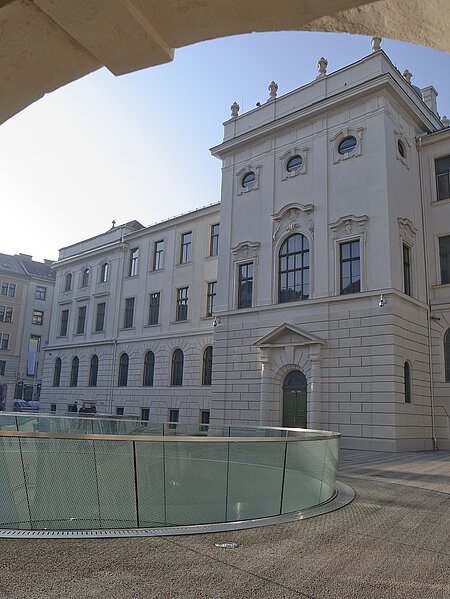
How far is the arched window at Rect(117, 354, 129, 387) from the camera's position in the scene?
3944 cm

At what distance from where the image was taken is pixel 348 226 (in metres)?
24.8

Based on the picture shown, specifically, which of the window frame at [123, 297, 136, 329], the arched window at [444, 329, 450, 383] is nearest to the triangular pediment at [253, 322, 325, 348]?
the arched window at [444, 329, 450, 383]

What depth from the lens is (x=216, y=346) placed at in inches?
1135

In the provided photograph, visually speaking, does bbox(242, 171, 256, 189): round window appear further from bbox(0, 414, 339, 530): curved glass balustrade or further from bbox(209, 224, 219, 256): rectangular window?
bbox(0, 414, 339, 530): curved glass balustrade

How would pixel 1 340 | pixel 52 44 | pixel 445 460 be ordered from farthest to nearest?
pixel 1 340
pixel 445 460
pixel 52 44

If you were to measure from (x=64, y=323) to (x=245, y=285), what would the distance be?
2516cm

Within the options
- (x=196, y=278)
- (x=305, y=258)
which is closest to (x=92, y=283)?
(x=196, y=278)

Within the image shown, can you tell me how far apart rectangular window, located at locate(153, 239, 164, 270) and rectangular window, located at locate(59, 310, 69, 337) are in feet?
41.9

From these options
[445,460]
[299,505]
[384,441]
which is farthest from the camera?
[384,441]

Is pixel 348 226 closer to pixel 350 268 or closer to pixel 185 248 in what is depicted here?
pixel 350 268

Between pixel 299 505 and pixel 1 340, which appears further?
pixel 1 340

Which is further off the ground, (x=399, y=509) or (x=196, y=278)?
(x=196, y=278)

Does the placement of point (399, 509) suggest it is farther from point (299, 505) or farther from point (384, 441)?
point (384, 441)

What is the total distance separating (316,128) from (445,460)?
17351mm
